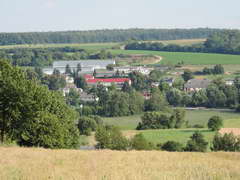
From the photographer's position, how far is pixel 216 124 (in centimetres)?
4819

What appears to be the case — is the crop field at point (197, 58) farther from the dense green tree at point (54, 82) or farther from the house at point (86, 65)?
the dense green tree at point (54, 82)

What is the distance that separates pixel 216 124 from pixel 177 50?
108912 millimetres

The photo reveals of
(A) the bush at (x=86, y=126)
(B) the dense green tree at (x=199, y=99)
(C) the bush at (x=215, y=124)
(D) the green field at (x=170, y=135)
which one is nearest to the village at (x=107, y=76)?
(B) the dense green tree at (x=199, y=99)

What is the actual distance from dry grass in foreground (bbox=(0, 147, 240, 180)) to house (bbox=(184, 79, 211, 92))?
6800cm

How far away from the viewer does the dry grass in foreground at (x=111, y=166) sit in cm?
1173

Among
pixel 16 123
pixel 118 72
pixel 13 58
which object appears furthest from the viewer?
pixel 13 58

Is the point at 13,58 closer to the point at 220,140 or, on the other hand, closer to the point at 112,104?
the point at 112,104

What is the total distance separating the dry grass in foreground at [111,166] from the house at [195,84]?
68002mm

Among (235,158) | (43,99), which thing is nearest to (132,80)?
(43,99)

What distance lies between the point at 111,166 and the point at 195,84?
7490 centimetres

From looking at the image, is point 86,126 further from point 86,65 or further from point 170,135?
point 86,65

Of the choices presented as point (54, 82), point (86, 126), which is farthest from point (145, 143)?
point (54, 82)

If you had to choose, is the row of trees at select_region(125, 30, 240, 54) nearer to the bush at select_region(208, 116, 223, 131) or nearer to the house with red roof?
the house with red roof

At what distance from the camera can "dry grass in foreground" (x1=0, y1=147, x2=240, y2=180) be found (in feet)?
38.5
